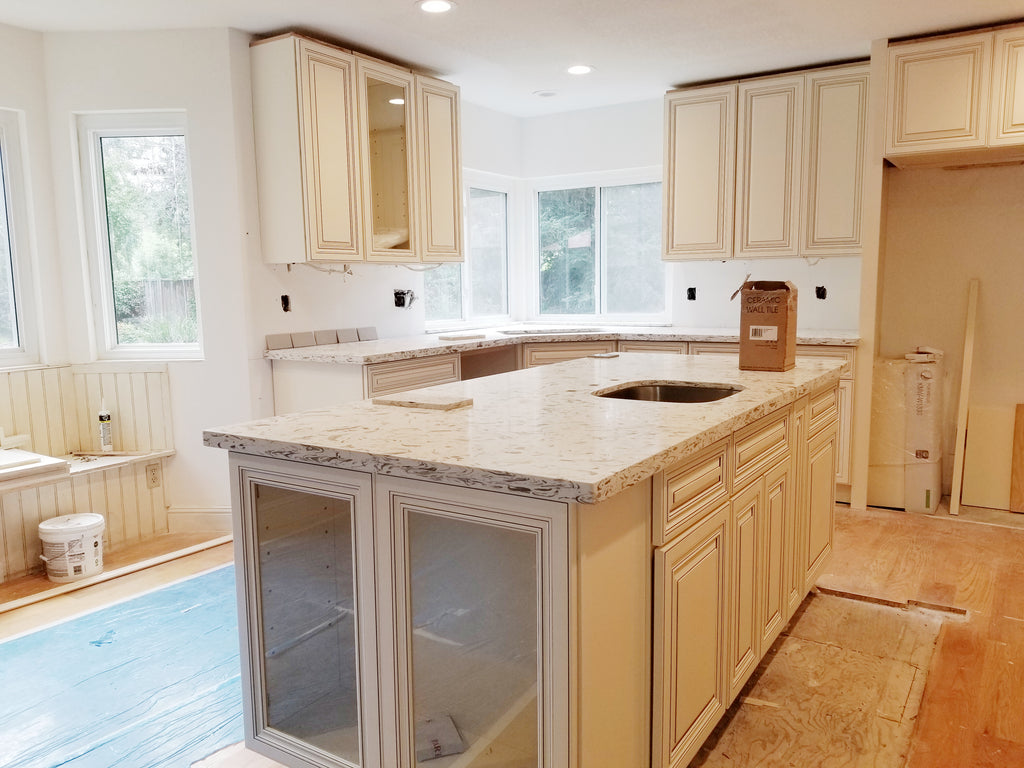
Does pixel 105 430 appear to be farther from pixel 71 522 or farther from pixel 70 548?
pixel 70 548

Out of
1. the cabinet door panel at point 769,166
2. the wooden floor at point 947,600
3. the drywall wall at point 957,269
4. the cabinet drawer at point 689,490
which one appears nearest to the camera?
the cabinet drawer at point 689,490

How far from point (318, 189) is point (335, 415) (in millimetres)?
2010

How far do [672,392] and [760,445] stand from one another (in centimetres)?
52

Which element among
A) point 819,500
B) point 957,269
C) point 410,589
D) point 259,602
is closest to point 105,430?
point 259,602

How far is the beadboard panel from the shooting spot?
Result: 332cm

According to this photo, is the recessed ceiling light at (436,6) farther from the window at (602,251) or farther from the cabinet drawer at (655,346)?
the window at (602,251)

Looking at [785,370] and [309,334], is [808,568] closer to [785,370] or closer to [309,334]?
[785,370]

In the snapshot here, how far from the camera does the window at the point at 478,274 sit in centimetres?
521

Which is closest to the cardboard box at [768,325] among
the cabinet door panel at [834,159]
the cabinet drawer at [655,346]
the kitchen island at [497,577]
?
the kitchen island at [497,577]

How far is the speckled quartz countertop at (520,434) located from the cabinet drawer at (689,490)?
6 centimetres

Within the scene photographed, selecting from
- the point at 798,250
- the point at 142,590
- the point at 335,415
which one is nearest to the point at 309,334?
the point at 142,590

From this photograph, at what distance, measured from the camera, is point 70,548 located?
3.26 m

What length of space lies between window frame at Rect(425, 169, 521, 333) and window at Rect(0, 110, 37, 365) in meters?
2.24

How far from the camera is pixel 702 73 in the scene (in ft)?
14.5
